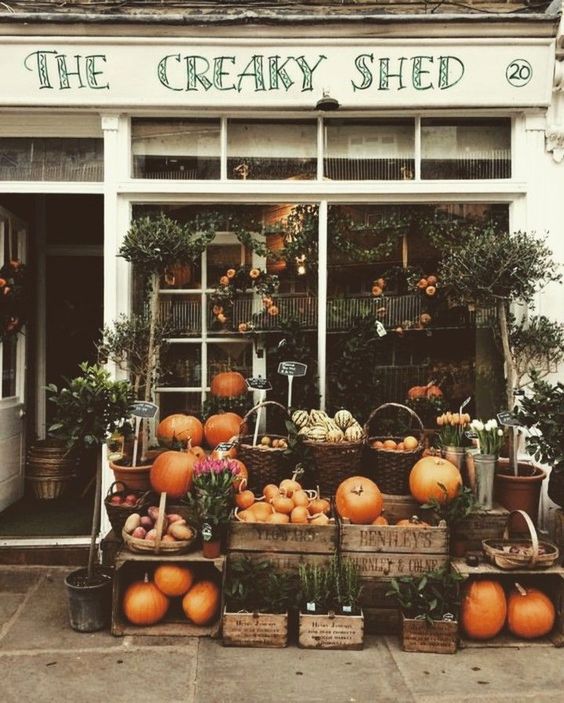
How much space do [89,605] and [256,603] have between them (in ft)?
3.74

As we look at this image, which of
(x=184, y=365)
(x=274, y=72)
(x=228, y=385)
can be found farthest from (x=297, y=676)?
(x=274, y=72)

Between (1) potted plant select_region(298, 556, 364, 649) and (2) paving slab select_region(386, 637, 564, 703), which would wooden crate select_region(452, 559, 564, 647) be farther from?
(1) potted plant select_region(298, 556, 364, 649)

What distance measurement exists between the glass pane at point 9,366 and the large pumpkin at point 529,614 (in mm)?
4917

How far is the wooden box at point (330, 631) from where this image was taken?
453 centimetres

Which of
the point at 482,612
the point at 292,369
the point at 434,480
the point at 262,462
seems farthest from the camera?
the point at 292,369

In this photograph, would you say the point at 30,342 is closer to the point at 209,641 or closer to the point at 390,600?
the point at 209,641

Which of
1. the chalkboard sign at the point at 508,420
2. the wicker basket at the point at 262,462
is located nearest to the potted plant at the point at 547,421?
the chalkboard sign at the point at 508,420

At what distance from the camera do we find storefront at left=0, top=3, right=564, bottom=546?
19.0ft

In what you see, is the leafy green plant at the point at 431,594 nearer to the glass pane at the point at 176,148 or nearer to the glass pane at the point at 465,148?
the glass pane at the point at 465,148

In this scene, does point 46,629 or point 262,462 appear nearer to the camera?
point 46,629

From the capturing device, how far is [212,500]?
469 cm

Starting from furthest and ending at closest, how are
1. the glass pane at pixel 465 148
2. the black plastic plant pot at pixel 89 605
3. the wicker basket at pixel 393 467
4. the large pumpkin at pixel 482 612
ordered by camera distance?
the glass pane at pixel 465 148, the wicker basket at pixel 393 467, the black plastic plant pot at pixel 89 605, the large pumpkin at pixel 482 612

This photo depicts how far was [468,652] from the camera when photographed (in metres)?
4.55

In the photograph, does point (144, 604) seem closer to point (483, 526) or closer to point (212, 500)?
point (212, 500)
